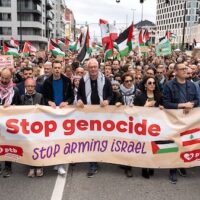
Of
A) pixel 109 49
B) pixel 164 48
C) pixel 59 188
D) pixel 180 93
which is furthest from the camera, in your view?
pixel 164 48

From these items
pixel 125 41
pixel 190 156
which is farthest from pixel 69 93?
pixel 125 41

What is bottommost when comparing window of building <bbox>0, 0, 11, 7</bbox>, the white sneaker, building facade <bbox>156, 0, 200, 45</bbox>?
the white sneaker

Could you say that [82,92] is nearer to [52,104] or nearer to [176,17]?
[52,104]

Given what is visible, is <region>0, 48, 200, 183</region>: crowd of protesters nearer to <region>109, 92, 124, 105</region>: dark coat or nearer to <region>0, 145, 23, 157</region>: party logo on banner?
<region>109, 92, 124, 105</region>: dark coat

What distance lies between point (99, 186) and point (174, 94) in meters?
1.81

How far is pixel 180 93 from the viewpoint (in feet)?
18.5

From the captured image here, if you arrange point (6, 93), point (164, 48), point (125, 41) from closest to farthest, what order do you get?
point (6, 93) → point (125, 41) → point (164, 48)

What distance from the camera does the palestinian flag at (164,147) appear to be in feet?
18.7

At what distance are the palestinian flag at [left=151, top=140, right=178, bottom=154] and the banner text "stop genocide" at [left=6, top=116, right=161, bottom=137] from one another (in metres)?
0.15

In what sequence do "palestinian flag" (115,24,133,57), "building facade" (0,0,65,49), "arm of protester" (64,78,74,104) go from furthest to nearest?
1. "building facade" (0,0,65,49)
2. "palestinian flag" (115,24,133,57)
3. "arm of protester" (64,78,74,104)

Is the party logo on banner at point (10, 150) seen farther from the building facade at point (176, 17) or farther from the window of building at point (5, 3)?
the building facade at point (176, 17)

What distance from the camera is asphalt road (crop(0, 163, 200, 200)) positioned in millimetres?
4941

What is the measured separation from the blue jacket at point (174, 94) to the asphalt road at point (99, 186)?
45.1 inches

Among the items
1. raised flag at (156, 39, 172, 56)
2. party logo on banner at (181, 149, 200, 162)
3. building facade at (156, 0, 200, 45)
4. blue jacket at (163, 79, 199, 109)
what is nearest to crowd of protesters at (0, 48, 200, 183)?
blue jacket at (163, 79, 199, 109)
